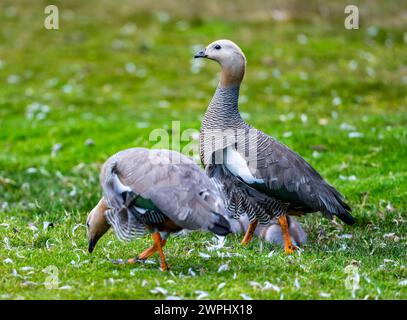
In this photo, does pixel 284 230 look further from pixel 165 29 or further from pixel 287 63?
pixel 165 29

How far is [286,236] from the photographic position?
774cm

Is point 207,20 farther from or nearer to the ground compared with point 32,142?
farther from the ground

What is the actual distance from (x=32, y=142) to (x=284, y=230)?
7.66 m

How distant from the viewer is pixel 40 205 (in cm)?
992

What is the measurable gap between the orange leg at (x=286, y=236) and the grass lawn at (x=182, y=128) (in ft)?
0.49

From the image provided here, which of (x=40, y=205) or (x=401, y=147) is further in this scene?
(x=401, y=147)

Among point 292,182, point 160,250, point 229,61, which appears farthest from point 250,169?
point 160,250

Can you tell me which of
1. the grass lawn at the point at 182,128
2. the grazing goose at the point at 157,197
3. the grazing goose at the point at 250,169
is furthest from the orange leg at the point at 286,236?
the grazing goose at the point at 157,197

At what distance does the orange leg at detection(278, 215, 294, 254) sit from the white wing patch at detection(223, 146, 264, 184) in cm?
55

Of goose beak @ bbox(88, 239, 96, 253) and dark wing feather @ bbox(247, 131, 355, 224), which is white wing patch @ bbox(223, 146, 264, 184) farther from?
goose beak @ bbox(88, 239, 96, 253)

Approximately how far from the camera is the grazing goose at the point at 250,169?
770 cm
